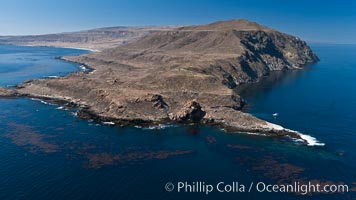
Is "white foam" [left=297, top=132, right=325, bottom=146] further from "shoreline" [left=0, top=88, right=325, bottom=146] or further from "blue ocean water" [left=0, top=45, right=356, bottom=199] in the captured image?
"blue ocean water" [left=0, top=45, right=356, bottom=199]

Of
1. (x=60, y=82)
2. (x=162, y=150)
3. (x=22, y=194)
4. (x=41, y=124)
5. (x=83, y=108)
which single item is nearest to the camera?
(x=22, y=194)

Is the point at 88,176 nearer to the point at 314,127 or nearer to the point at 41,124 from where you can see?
the point at 41,124

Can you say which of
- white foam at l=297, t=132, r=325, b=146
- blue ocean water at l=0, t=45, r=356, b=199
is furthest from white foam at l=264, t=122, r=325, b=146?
blue ocean water at l=0, t=45, r=356, b=199

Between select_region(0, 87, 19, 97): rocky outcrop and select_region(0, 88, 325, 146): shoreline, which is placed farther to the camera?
select_region(0, 87, 19, 97): rocky outcrop

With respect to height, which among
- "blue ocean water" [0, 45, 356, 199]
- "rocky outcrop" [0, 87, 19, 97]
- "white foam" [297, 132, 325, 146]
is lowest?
"blue ocean water" [0, 45, 356, 199]

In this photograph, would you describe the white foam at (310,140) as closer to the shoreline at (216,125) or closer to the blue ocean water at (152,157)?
the shoreline at (216,125)

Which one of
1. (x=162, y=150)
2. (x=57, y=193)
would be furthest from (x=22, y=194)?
(x=162, y=150)

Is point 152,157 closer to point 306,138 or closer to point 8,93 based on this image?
point 306,138

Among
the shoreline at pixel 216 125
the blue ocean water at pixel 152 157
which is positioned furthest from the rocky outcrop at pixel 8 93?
the shoreline at pixel 216 125

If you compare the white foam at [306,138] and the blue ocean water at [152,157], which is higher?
the white foam at [306,138]
